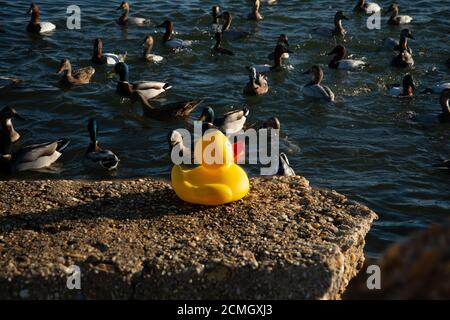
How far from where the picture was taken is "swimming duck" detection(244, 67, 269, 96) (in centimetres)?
1401

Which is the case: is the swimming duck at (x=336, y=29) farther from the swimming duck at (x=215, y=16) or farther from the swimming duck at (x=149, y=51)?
the swimming duck at (x=149, y=51)

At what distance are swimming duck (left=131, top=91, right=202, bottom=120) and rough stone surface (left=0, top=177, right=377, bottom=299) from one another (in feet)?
17.3

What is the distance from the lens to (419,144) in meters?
12.3

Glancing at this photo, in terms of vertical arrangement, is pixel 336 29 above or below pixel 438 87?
above

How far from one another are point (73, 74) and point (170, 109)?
2.54 meters

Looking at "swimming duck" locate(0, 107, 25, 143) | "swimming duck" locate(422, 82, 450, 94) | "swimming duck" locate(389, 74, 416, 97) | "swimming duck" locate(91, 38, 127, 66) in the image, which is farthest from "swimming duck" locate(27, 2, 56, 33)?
"swimming duck" locate(422, 82, 450, 94)

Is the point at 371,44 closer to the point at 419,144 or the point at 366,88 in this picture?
the point at 366,88

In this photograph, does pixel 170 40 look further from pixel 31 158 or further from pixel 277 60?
pixel 31 158

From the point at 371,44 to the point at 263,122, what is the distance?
18.0 ft

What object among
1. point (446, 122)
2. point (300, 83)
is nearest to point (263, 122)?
point (300, 83)

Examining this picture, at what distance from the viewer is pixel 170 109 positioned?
13.1 metres

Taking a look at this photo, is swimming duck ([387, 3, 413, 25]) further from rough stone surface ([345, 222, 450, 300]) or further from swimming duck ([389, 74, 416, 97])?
rough stone surface ([345, 222, 450, 300])

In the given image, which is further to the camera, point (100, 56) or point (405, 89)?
point (100, 56)

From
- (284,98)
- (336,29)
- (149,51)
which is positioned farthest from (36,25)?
(336,29)
